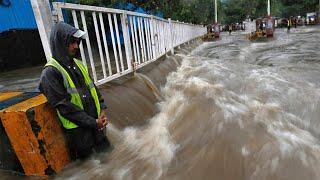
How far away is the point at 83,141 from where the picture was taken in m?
3.60

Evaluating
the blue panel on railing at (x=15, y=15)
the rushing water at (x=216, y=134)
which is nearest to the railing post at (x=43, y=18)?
the rushing water at (x=216, y=134)

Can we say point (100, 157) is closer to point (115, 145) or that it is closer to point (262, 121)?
point (115, 145)

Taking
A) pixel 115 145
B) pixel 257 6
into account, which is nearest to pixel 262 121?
pixel 115 145

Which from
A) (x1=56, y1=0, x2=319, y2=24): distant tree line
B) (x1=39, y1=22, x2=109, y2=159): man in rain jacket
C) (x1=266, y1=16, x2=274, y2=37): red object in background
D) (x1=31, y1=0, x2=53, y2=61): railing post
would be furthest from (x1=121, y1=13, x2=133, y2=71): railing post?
(x1=56, y1=0, x2=319, y2=24): distant tree line

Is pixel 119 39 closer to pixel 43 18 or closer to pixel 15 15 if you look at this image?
pixel 43 18

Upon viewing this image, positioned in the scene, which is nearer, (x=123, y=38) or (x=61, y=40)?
(x=61, y=40)

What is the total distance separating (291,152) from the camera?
3.92 m

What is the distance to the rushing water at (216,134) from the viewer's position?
12.1 ft

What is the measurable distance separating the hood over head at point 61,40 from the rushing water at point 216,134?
1.29 metres

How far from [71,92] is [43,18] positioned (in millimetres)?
1390

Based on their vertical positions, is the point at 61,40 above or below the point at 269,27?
above

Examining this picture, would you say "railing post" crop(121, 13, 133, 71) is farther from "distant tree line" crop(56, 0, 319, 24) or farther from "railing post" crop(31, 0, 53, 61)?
"distant tree line" crop(56, 0, 319, 24)

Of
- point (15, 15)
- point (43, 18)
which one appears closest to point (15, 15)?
point (15, 15)

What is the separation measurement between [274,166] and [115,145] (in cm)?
206
